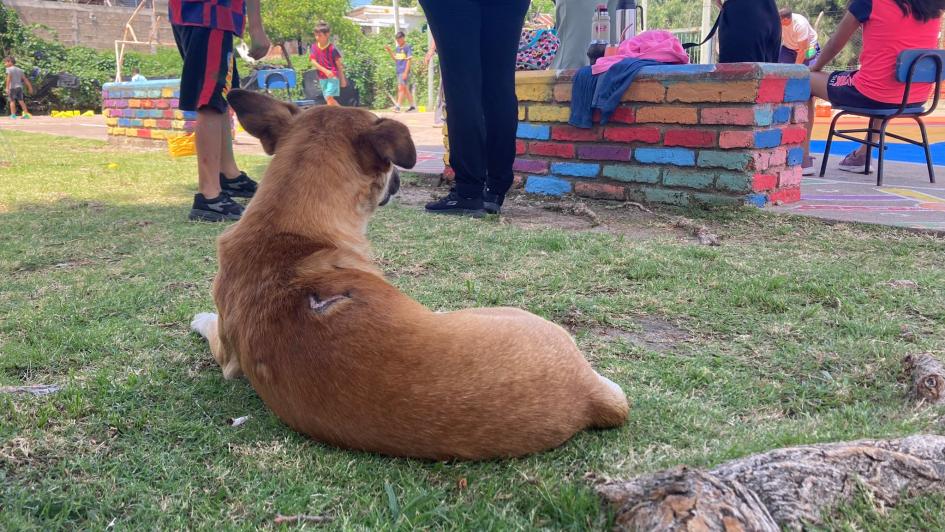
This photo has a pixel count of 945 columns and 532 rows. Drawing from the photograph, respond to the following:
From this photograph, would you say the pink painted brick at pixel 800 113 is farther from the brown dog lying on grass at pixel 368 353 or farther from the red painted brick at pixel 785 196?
the brown dog lying on grass at pixel 368 353

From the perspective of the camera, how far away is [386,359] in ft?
5.34

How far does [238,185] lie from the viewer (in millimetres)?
5758

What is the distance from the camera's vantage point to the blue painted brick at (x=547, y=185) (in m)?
5.93

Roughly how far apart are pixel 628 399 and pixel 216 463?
4.00 feet

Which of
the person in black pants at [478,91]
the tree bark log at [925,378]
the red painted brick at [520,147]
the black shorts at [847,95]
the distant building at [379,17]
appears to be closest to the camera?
the tree bark log at [925,378]

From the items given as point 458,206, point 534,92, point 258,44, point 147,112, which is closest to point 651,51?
point 534,92

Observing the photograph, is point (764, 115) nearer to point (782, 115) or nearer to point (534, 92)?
point (782, 115)

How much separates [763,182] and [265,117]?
3.85 metres

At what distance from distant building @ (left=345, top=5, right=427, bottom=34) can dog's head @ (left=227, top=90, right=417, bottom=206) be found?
6201 centimetres

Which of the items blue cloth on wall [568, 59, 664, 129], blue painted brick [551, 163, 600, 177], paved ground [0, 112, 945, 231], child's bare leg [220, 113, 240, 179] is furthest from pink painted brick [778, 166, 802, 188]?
child's bare leg [220, 113, 240, 179]

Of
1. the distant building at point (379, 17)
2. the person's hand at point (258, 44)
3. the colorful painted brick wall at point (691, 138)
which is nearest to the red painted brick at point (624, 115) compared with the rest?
the colorful painted brick wall at point (691, 138)

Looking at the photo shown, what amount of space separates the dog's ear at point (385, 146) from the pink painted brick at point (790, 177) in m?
3.80

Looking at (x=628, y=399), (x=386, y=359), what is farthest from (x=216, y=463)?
(x=628, y=399)

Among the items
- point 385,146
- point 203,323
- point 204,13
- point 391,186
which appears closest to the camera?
point 385,146
